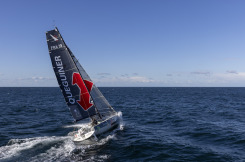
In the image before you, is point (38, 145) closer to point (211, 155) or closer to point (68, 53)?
point (68, 53)

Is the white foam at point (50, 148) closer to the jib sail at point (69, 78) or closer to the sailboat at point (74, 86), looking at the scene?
the sailboat at point (74, 86)

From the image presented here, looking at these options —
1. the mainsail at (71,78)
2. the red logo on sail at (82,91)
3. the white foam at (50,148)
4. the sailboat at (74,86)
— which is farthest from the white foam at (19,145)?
the red logo on sail at (82,91)

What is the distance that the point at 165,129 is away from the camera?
23.6m

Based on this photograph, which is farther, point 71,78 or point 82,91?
point 82,91

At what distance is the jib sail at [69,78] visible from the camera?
1842 cm

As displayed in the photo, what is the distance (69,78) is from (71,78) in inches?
7.8

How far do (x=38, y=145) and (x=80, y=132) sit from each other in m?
3.91

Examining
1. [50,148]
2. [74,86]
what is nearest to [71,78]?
[74,86]

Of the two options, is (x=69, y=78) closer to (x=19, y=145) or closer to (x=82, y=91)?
(x=82, y=91)

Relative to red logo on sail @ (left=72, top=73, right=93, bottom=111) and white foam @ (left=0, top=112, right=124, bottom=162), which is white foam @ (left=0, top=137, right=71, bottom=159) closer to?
white foam @ (left=0, top=112, right=124, bottom=162)

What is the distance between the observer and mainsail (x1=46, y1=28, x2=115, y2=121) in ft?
60.5

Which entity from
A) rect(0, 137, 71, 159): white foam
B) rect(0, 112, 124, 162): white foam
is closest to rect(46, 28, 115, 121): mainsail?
rect(0, 112, 124, 162): white foam

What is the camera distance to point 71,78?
19328 mm

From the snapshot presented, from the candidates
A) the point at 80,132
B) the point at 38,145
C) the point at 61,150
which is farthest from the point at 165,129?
the point at 38,145
